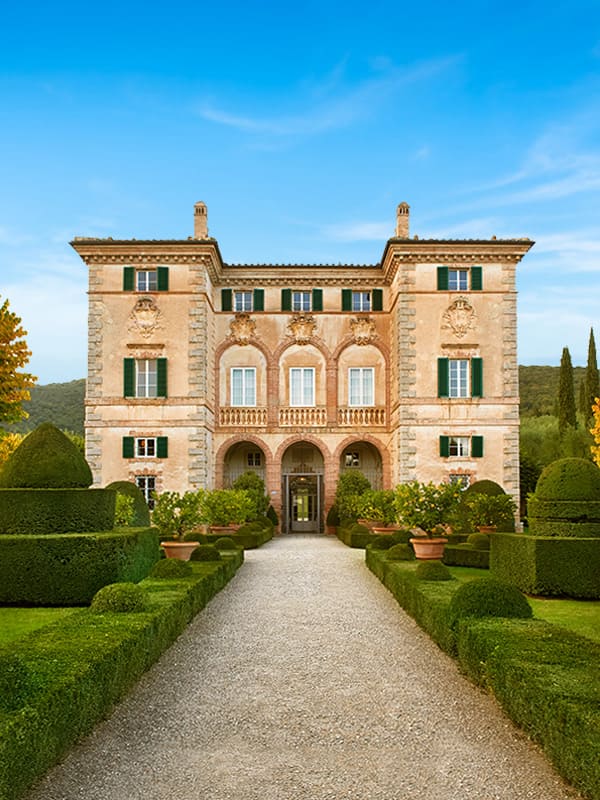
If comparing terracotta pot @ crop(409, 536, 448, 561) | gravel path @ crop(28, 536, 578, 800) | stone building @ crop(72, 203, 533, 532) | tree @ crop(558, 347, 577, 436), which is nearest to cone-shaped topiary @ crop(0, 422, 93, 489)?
gravel path @ crop(28, 536, 578, 800)

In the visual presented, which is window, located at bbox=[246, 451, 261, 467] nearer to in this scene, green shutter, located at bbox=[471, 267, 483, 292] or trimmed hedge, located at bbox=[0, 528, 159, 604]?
green shutter, located at bbox=[471, 267, 483, 292]

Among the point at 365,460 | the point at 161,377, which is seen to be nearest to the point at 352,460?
the point at 365,460

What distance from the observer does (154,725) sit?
664 centimetres

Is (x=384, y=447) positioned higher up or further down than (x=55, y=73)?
further down

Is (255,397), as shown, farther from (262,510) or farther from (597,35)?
(597,35)

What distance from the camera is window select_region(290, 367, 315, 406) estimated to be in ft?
112

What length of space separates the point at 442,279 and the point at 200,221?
406 inches

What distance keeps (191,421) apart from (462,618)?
23.4 m

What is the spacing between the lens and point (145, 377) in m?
31.9

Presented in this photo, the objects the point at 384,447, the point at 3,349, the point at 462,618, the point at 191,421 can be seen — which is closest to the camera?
the point at 462,618

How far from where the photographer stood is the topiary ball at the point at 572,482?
13.7m

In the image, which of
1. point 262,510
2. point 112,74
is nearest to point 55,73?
point 112,74

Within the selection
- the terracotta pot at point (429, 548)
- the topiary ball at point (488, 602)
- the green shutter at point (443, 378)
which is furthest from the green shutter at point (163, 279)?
the topiary ball at point (488, 602)

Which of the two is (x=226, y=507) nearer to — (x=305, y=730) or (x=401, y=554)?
(x=401, y=554)
